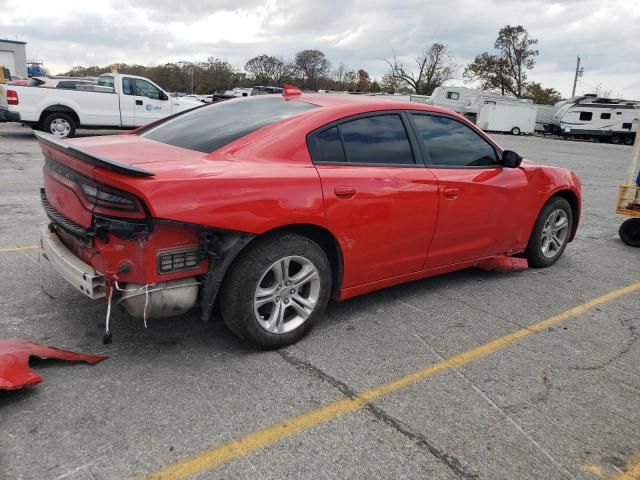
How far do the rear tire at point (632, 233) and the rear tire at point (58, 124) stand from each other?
1270 cm

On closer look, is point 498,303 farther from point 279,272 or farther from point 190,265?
point 190,265

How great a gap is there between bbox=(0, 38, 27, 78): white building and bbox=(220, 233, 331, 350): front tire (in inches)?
2092

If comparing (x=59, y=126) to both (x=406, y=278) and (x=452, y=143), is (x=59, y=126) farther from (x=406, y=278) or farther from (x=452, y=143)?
(x=406, y=278)

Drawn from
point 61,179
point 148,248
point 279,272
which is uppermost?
point 61,179

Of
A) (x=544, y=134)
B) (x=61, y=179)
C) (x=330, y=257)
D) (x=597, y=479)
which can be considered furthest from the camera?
(x=544, y=134)

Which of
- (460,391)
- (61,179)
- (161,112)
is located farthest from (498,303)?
(161,112)

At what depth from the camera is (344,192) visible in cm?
329

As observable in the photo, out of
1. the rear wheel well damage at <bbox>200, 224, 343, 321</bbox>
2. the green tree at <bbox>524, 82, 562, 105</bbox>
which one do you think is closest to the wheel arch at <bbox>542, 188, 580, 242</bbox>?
the rear wheel well damage at <bbox>200, 224, 343, 321</bbox>

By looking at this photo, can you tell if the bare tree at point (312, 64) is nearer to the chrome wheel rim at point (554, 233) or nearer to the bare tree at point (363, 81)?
the bare tree at point (363, 81)

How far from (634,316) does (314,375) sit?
9.22 feet

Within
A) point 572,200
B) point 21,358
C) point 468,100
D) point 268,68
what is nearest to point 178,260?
point 21,358

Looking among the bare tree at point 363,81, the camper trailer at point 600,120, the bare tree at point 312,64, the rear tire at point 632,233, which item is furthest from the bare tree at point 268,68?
the rear tire at point 632,233

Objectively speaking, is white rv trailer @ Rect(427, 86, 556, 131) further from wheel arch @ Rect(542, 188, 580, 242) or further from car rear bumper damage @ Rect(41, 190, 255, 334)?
car rear bumper damage @ Rect(41, 190, 255, 334)

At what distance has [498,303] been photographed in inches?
169
